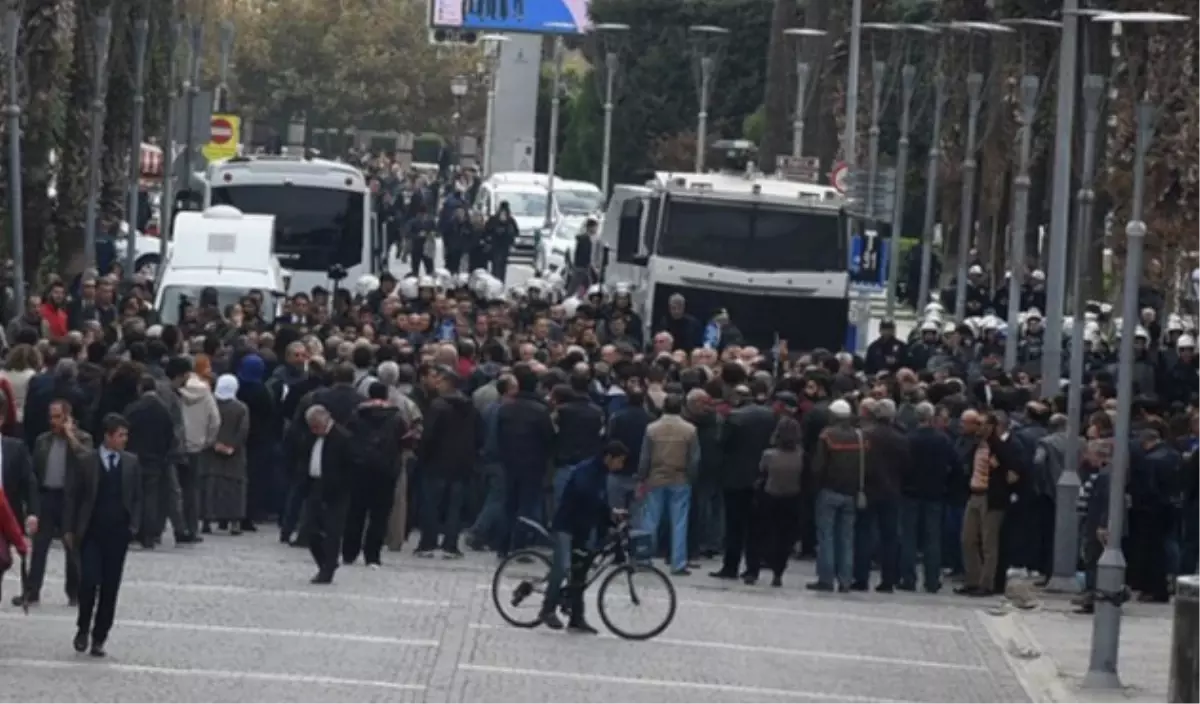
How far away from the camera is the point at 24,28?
47.0 m

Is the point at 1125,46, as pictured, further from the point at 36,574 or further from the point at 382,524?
the point at 36,574

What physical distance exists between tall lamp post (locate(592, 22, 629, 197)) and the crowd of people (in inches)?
1707

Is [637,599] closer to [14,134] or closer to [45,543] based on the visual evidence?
[45,543]

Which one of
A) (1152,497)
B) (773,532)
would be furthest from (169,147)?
(1152,497)

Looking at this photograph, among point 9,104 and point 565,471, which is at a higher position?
point 9,104

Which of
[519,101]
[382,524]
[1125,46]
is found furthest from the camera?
[519,101]

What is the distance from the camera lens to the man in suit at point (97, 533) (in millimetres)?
21688

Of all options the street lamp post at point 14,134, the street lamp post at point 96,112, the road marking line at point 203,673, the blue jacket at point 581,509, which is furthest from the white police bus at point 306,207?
the road marking line at point 203,673

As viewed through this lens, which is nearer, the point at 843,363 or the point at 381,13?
the point at 843,363

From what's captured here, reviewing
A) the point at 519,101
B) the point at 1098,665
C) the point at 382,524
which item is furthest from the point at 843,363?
the point at 519,101

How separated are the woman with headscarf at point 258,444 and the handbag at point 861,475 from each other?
5.29m

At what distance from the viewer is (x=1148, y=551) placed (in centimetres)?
2961

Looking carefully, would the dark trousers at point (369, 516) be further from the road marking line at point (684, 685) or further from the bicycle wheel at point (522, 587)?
the road marking line at point (684, 685)

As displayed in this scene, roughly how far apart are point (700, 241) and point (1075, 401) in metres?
17.1
